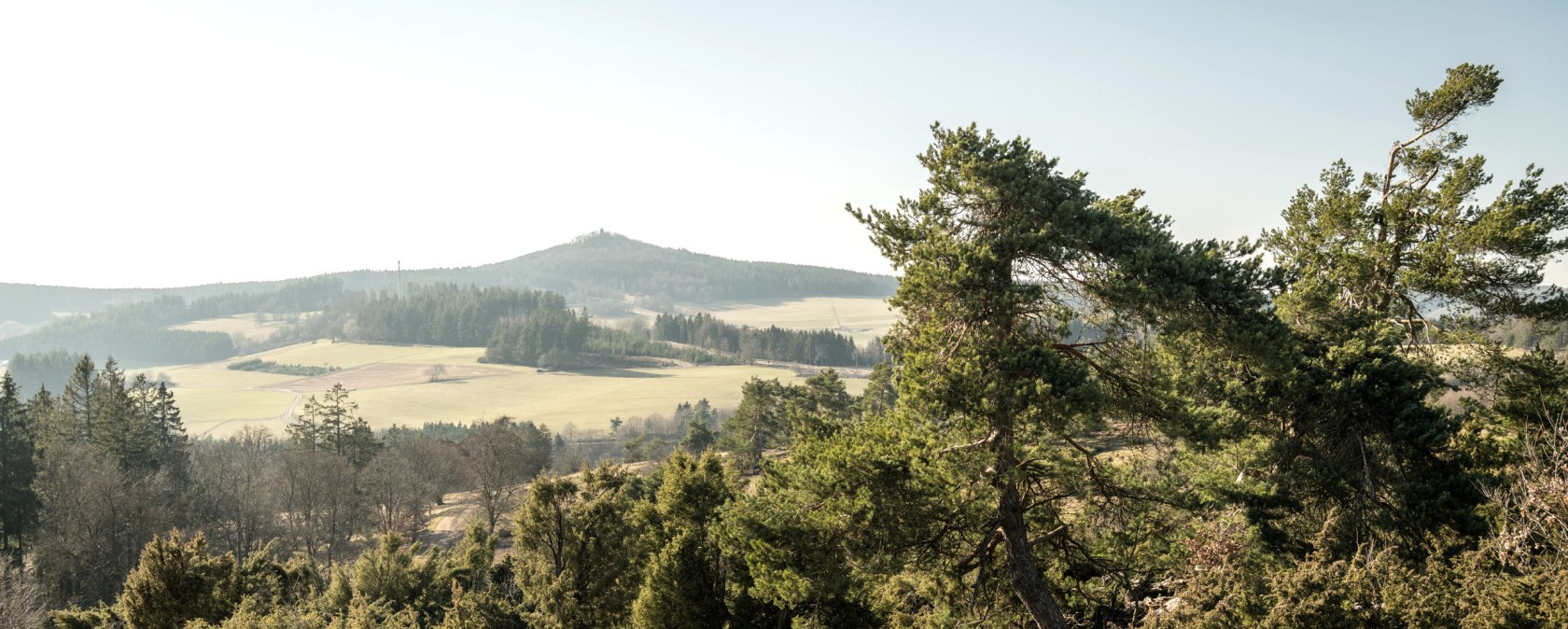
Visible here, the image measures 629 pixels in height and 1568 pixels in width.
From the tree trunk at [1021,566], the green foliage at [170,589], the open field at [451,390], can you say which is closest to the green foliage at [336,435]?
the green foliage at [170,589]

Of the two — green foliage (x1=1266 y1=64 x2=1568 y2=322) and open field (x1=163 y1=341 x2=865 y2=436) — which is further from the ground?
green foliage (x1=1266 y1=64 x2=1568 y2=322)

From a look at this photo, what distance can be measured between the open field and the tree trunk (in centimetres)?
9781

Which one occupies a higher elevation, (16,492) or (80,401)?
(80,401)

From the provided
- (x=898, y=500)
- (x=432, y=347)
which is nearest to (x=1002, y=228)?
(x=898, y=500)

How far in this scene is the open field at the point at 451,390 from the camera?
371 feet

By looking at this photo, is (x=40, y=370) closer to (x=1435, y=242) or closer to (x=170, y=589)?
(x=170, y=589)

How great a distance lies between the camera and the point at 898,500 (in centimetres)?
1270

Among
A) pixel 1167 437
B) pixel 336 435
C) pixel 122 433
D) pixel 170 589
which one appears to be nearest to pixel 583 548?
pixel 170 589

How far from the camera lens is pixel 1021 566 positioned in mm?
12469

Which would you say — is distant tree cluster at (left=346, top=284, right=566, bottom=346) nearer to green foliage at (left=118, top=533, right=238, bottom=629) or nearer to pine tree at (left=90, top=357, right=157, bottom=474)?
pine tree at (left=90, top=357, right=157, bottom=474)

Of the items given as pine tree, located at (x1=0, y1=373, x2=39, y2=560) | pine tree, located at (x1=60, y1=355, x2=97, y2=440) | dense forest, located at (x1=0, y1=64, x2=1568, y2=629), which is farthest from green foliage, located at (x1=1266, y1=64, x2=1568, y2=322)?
pine tree, located at (x1=60, y1=355, x2=97, y2=440)

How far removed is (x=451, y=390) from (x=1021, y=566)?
13217cm

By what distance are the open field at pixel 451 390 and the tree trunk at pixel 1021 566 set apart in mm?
97812

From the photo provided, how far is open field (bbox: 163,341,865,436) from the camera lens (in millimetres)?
113125
